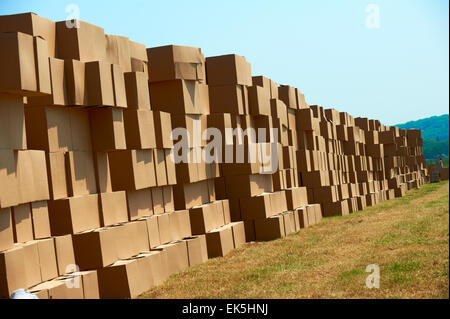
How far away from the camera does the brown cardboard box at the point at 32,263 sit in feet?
15.4

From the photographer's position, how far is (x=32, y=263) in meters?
4.77

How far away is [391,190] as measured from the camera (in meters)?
19.7

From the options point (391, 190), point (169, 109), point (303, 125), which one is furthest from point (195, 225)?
point (391, 190)

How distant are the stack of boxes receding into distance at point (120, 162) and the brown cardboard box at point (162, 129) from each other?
0.01 m

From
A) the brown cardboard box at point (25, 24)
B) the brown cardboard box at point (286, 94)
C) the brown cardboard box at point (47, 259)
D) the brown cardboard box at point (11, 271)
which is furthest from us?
the brown cardboard box at point (286, 94)

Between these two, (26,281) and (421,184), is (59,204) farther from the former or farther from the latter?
(421,184)

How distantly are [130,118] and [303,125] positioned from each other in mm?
6875

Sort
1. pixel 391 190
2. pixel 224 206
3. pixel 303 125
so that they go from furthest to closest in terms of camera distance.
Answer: pixel 391 190 < pixel 303 125 < pixel 224 206

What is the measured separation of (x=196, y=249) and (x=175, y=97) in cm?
213

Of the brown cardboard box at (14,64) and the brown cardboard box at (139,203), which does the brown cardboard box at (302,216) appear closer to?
the brown cardboard box at (139,203)

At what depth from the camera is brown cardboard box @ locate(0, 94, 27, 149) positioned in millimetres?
4602

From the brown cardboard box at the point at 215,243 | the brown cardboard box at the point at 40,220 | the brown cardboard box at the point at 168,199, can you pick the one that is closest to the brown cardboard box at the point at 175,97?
the brown cardboard box at the point at 168,199

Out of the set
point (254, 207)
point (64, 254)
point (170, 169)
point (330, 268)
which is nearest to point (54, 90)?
point (64, 254)

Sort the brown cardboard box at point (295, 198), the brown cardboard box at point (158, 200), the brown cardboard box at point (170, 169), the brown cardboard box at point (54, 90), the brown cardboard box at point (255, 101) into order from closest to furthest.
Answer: the brown cardboard box at point (54, 90)
the brown cardboard box at point (158, 200)
the brown cardboard box at point (170, 169)
the brown cardboard box at point (255, 101)
the brown cardboard box at point (295, 198)
